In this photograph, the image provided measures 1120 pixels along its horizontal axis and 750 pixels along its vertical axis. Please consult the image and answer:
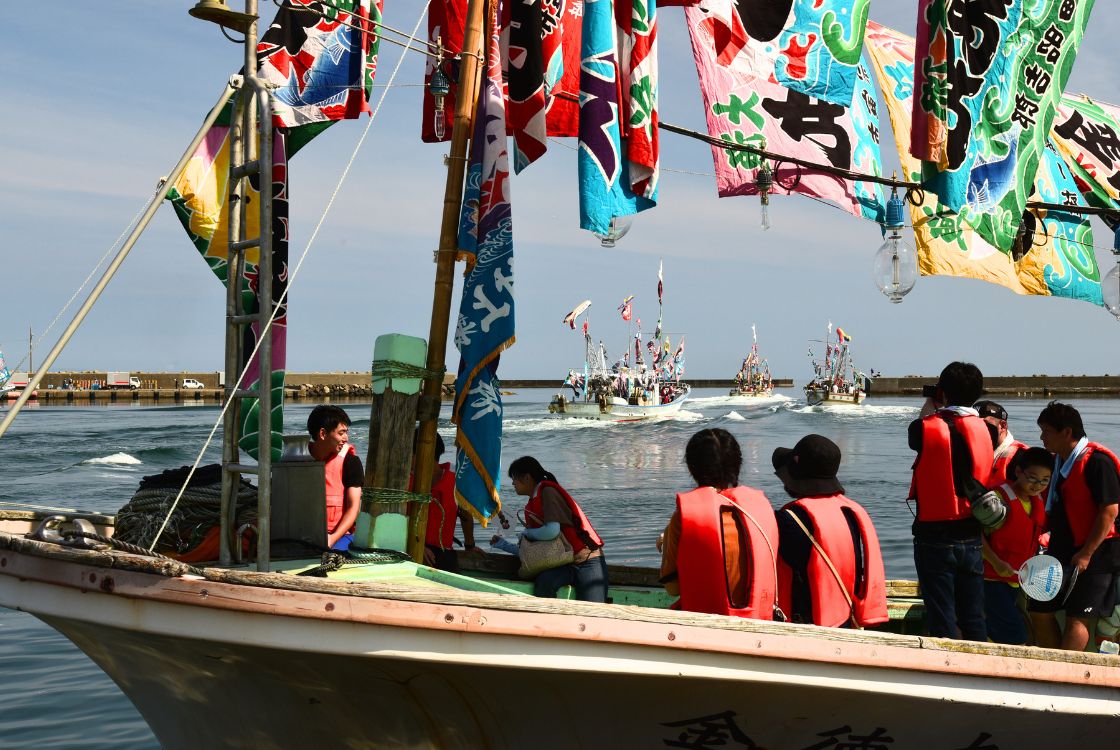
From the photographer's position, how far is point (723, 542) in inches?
185

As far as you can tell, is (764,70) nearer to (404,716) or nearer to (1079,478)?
(1079,478)

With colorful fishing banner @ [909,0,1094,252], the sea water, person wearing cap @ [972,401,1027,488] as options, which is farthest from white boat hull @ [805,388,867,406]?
person wearing cap @ [972,401,1027,488]

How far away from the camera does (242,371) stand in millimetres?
5102

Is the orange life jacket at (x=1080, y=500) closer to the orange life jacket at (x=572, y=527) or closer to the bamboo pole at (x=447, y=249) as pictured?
the orange life jacket at (x=572, y=527)

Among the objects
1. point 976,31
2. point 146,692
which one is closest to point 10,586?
point 146,692

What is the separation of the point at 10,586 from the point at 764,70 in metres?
5.70

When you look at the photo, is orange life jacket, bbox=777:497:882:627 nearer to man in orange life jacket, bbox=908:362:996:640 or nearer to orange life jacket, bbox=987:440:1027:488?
man in orange life jacket, bbox=908:362:996:640

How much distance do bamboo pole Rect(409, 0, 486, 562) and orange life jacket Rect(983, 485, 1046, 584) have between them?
3277mm

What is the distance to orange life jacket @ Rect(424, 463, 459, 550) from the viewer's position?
22.0 ft

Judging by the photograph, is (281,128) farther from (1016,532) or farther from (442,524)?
(1016,532)

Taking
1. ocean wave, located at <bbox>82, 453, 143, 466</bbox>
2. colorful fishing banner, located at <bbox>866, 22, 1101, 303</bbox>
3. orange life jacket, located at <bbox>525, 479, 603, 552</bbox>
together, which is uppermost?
Result: colorful fishing banner, located at <bbox>866, 22, 1101, 303</bbox>

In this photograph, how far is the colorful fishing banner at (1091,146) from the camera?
9.27 m

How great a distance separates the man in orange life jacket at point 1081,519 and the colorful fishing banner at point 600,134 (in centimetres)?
255

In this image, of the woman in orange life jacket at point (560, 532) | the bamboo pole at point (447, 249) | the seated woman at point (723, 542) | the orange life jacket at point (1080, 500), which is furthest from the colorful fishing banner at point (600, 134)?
the orange life jacket at point (1080, 500)
